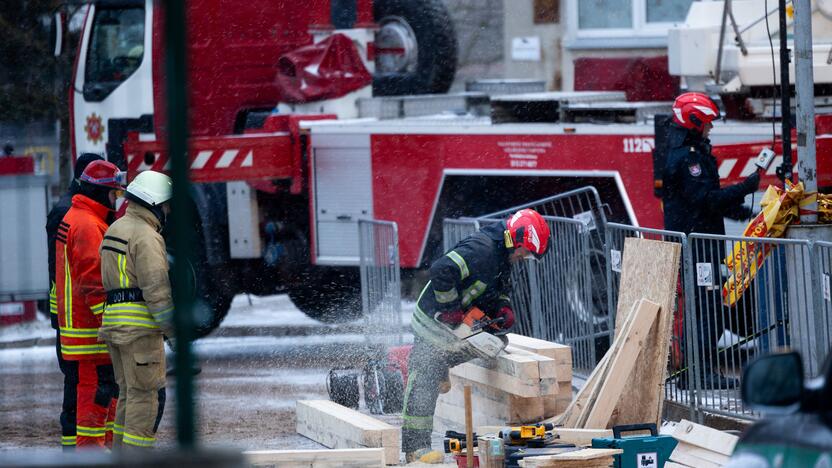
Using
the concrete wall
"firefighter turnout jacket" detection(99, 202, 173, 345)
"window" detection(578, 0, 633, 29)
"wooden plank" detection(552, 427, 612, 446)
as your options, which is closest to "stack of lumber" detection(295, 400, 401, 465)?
"wooden plank" detection(552, 427, 612, 446)

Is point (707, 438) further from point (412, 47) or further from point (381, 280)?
point (412, 47)

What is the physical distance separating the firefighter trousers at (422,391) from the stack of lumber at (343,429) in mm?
95

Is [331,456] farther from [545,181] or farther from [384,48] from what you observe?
[384,48]

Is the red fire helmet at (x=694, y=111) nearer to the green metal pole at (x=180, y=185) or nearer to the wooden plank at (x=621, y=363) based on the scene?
the wooden plank at (x=621, y=363)

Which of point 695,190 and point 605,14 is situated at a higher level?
point 605,14

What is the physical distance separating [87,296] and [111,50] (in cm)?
530

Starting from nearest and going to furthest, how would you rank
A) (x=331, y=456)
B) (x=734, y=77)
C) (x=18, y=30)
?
(x=331, y=456), (x=734, y=77), (x=18, y=30)

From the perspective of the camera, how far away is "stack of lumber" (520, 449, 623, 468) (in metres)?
5.95

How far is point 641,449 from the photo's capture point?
20.6 ft

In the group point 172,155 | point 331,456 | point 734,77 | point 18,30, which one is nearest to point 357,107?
point 734,77

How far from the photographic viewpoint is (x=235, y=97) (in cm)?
1196

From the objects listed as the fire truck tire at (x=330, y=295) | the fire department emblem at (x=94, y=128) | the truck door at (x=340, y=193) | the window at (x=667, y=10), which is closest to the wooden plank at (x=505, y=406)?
the truck door at (x=340, y=193)

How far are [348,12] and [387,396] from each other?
5.08m

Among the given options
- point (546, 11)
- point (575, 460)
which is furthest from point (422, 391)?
point (546, 11)
